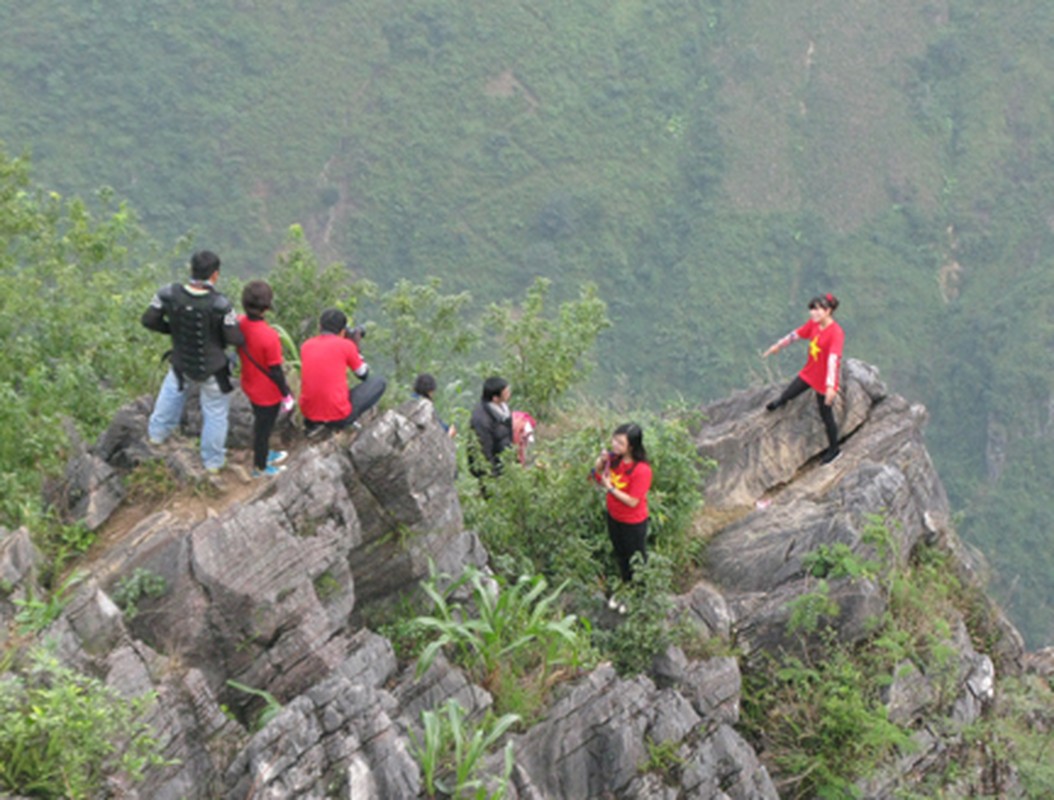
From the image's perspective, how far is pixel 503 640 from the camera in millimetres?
6188

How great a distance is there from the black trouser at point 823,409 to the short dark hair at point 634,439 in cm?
359

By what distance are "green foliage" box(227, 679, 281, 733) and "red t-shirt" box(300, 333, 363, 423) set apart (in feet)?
6.03

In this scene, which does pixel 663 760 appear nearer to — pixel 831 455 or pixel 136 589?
pixel 136 589

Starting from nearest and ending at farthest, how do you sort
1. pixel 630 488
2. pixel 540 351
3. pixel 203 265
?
1. pixel 203 265
2. pixel 630 488
3. pixel 540 351

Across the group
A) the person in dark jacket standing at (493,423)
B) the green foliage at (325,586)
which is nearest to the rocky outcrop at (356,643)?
the green foliage at (325,586)

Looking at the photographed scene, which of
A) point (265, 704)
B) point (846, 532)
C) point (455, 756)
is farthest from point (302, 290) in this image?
Answer: point (455, 756)

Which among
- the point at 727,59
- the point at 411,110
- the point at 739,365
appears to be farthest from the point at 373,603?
the point at 727,59

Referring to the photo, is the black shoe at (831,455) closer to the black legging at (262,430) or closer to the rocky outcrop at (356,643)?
the rocky outcrop at (356,643)

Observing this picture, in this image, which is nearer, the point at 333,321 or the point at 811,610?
the point at 333,321

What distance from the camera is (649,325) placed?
7231 cm

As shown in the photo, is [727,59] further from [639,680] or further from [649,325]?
[639,680]

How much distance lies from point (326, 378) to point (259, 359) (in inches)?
16.9

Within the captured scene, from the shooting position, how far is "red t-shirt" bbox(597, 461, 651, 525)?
7.25m

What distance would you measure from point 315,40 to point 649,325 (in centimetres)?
3016
